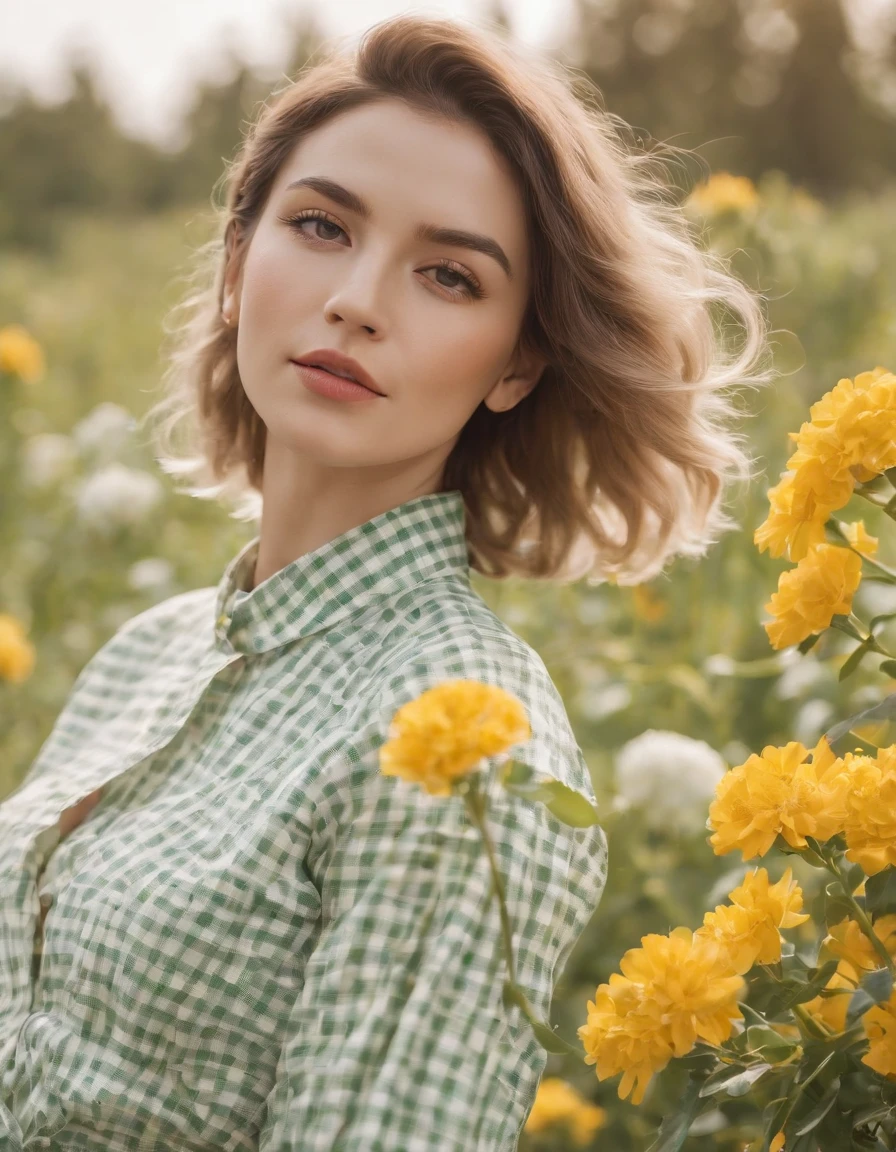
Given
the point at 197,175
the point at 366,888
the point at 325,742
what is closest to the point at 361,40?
the point at 325,742

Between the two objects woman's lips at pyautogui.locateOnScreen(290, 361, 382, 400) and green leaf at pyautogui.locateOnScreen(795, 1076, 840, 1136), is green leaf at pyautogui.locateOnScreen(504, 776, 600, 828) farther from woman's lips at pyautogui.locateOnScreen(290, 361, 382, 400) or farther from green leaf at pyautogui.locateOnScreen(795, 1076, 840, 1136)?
woman's lips at pyautogui.locateOnScreen(290, 361, 382, 400)

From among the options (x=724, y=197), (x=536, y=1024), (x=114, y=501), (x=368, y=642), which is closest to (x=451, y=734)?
(x=536, y=1024)

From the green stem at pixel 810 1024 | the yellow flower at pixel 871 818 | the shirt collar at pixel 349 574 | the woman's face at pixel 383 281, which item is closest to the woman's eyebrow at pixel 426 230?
the woman's face at pixel 383 281

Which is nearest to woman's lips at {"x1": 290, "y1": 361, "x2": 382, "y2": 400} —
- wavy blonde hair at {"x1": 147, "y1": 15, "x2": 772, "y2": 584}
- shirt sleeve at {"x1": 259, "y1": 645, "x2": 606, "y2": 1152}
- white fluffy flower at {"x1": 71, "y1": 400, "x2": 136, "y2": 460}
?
wavy blonde hair at {"x1": 147, "y1": 15, "x2": 772, "y2": 584}

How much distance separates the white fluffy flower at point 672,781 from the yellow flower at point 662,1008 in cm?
67

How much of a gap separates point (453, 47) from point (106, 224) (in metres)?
7.66

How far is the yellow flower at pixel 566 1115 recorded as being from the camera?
1.64 meters

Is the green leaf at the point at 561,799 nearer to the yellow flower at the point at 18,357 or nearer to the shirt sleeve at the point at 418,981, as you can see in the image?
the shirt sleeve at the point at 418,981

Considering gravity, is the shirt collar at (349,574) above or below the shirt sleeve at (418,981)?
above

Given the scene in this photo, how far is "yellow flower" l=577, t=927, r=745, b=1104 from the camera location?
0.82 meters

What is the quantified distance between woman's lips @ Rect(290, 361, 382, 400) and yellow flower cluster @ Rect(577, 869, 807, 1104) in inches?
21.3

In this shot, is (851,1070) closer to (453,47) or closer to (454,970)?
(454,970)

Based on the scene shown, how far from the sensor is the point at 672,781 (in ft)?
4.98

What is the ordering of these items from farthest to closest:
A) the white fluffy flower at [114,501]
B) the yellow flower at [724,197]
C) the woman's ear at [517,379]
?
the white fluffy flower at [114,501] < the yellow flower at [724,197] < the woman's ear at [517,379]
